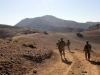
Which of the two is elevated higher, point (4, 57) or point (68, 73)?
point (4, 57)

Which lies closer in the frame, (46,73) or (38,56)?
(46,73)

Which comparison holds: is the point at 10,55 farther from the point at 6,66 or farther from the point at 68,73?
the point at 68,73

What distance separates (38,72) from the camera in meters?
12.9

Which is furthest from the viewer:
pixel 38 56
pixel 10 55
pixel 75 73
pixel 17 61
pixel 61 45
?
pixel 61 45

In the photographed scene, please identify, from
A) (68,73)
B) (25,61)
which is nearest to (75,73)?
(68,73)

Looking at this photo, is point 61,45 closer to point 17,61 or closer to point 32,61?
point 32,61

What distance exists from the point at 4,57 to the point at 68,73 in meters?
5.08

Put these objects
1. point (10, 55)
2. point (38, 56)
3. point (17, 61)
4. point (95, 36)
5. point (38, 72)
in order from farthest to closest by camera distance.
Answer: point (95, 36) → point (38, 56) → point (10, 55) → point (17, 61) → point (38, 72)

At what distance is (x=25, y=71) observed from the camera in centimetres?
1276

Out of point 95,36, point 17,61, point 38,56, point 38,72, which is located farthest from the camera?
point 95,36

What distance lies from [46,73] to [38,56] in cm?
457

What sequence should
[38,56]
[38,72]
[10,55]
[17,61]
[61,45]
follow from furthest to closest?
[61,45] < [38,56] < [10,55] < [17,61] < [38,72]

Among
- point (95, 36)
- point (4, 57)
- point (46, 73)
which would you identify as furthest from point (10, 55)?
point (95, 36)

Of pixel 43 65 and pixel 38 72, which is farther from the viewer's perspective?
pixel 43 65
